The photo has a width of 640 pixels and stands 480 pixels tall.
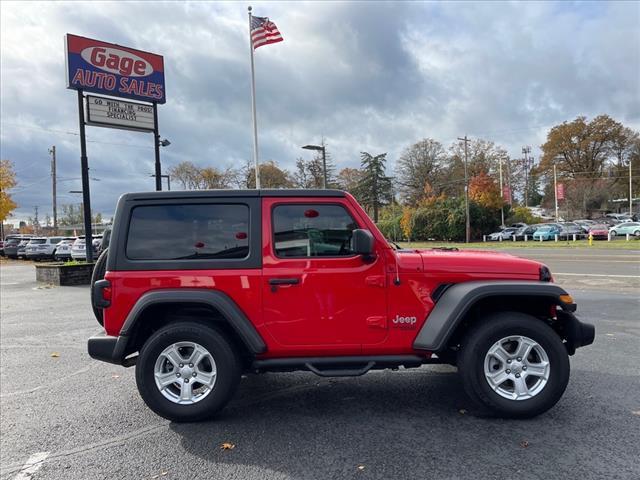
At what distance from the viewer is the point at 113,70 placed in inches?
581

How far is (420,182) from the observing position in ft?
218

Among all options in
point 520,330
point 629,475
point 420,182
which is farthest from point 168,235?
point 420,182

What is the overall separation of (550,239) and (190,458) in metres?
41.9

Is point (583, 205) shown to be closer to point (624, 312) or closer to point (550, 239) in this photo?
point (550, 239)

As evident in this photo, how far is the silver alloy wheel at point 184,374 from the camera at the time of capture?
3658 millimetres

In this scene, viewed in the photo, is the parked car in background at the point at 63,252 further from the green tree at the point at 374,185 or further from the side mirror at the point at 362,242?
the green tree at the point at 374,185

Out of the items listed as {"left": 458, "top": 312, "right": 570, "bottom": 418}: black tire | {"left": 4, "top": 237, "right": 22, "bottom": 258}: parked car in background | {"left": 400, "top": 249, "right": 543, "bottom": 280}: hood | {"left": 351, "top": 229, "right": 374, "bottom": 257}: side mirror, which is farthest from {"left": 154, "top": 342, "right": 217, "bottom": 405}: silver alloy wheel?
{"left": 4, "top": 237, "right": 22, "bottom": 258}: parked car in background

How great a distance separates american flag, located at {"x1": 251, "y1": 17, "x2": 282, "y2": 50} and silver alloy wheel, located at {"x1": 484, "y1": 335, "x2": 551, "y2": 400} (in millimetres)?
18106

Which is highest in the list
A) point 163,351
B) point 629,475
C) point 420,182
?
point 420,182

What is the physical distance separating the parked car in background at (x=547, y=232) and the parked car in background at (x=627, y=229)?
4.00m

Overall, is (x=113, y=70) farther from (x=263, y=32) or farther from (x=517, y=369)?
(x=517, y=369)

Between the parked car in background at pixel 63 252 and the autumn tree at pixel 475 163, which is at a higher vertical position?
the autumn tree at pixel 475 163

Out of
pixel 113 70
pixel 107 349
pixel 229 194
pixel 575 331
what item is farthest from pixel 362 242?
pixel 113 70

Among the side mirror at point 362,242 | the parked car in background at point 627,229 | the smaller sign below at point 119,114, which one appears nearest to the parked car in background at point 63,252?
the smaller sign below at point 119,114
